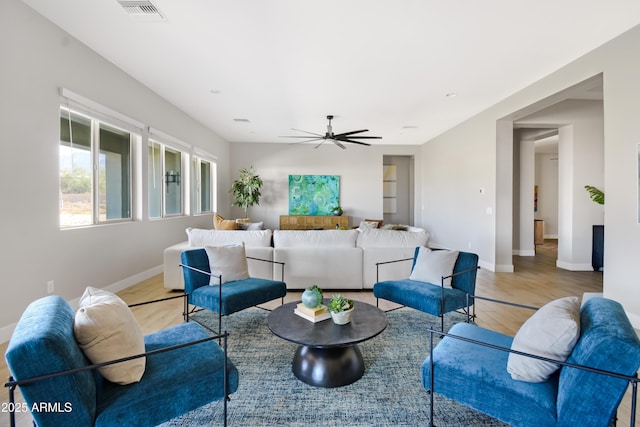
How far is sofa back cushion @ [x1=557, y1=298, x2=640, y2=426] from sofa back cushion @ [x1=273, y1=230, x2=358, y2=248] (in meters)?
2.86

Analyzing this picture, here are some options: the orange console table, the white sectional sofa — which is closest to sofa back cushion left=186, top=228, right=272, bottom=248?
the white sectional sofa

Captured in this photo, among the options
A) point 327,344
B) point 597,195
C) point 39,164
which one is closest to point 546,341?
point 327,344

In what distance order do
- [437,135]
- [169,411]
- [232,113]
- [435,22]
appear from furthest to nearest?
1. [437,135]
2. [232,113]
3. [435,22]
4. [169,411]

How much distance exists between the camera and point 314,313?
7.16 feet

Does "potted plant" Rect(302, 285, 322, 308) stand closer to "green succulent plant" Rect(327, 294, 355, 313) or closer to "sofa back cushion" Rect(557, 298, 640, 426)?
"green succulent plant" Rect(327, 294, 355, 313)

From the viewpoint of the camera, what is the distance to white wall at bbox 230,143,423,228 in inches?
358

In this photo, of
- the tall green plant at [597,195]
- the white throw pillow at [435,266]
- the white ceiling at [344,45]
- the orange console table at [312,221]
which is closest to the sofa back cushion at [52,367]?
the white throw pillow at [435,266]

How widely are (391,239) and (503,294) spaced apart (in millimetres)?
1714

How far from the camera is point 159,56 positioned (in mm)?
3734

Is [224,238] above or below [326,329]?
above

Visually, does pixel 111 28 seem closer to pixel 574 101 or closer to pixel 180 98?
pixel 180 98

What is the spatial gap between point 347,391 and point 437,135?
7405mm

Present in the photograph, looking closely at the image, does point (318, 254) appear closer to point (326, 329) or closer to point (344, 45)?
point (326, 329)

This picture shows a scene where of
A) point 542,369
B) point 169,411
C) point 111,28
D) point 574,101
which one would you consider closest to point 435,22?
point 542,369
